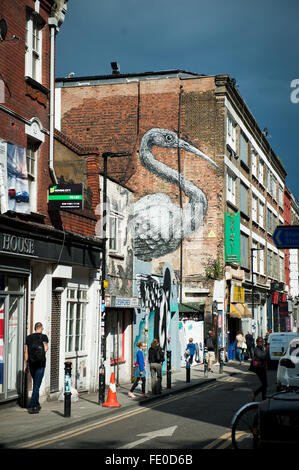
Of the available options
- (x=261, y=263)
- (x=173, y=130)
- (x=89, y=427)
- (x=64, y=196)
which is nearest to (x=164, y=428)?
(x=89, y=427)

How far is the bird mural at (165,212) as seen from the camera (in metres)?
37.0

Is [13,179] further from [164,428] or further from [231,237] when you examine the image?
[231,237]

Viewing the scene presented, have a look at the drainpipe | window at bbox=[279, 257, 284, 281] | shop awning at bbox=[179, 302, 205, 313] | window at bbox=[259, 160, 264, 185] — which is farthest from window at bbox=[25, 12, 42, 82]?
window at bbox=[279, 257, 284, 281]

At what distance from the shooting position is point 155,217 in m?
37.1

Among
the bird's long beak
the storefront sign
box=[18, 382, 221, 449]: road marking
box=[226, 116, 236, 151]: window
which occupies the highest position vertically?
box=[226, 116, 236, 151]: window

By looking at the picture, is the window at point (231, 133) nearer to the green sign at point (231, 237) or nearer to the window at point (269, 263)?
the green sign at point (231, 237)

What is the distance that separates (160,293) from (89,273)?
793 cm

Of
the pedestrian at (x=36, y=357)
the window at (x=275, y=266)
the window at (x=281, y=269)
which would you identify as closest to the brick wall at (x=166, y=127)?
the pedestrian at (x=36, y=357)

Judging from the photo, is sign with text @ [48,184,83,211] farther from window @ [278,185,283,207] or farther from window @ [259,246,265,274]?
window @ [278,185,283,207]

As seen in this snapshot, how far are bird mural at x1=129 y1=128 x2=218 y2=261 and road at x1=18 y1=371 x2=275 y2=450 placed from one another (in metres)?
17.5

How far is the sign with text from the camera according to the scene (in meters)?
17.9

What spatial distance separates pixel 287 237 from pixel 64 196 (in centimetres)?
759
